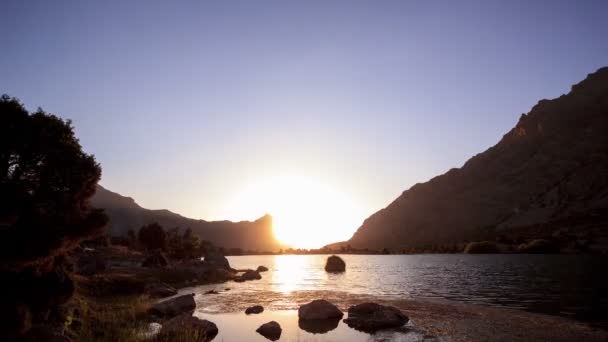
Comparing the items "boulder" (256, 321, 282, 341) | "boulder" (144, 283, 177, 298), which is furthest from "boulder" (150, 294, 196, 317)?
"boulder" (144, 283, 177, 298)

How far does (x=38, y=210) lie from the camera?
74.6ft

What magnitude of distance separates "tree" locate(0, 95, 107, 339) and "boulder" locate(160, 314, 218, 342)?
6.53m

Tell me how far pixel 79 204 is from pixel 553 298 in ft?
164

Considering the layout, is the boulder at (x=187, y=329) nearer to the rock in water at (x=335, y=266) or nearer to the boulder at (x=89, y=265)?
the boulder at (x=89, y=265)

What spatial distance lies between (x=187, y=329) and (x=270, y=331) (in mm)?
7104

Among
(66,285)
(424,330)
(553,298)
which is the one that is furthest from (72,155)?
(553,298)

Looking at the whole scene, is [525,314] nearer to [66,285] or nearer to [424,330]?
[424,330]

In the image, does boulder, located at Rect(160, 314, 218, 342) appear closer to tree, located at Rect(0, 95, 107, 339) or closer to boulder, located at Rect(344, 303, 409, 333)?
tree, located at Rect(0, 95, 107, 339)

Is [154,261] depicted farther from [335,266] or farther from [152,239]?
[335,266]

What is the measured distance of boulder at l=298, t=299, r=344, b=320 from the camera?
3388cm

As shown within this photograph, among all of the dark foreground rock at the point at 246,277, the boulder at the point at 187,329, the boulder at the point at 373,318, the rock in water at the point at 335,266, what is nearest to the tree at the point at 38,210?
the boulder at the point at 187,329

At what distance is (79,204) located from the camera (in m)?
26.2

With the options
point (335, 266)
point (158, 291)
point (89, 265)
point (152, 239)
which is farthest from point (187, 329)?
point (152, 239)

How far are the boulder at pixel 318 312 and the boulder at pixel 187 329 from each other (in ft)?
28.7
